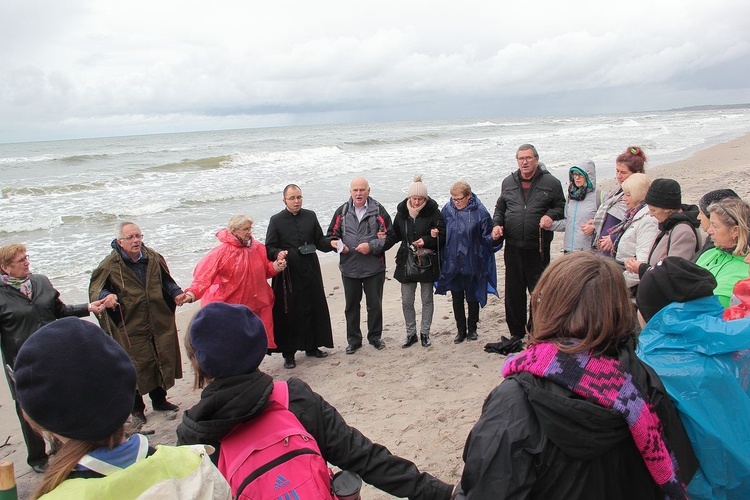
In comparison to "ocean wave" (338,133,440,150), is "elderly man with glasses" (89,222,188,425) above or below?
below

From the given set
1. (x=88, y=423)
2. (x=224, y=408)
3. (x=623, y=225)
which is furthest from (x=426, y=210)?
(x=88, y=423)

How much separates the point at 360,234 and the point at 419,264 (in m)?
0.73

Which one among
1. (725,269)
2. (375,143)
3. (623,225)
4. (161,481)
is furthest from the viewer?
(375,143)

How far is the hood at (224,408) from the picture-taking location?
1.70 meters

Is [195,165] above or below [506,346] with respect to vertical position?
above

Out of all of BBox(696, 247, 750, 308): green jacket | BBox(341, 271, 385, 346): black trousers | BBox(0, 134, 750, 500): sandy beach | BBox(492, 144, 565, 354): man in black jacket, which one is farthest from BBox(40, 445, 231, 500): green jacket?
BBox(341, 271, 385, 346): black trousers

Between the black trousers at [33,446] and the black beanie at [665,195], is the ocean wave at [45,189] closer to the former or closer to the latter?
the black trousers at [33,446]

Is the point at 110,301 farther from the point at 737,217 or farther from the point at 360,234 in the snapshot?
the point at 737,217

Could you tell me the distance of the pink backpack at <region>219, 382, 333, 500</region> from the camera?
1625 mm

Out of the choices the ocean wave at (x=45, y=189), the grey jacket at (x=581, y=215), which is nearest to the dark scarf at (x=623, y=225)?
the grey jacket at (x=581, y=215)

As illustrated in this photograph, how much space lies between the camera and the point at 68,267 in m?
9.93

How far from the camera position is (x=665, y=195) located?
3.79 m

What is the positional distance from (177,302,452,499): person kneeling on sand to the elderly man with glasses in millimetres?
3162

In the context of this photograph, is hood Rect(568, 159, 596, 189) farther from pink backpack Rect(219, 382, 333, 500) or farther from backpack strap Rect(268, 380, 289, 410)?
pink backpack Rect(219, 382, 333, 500)
